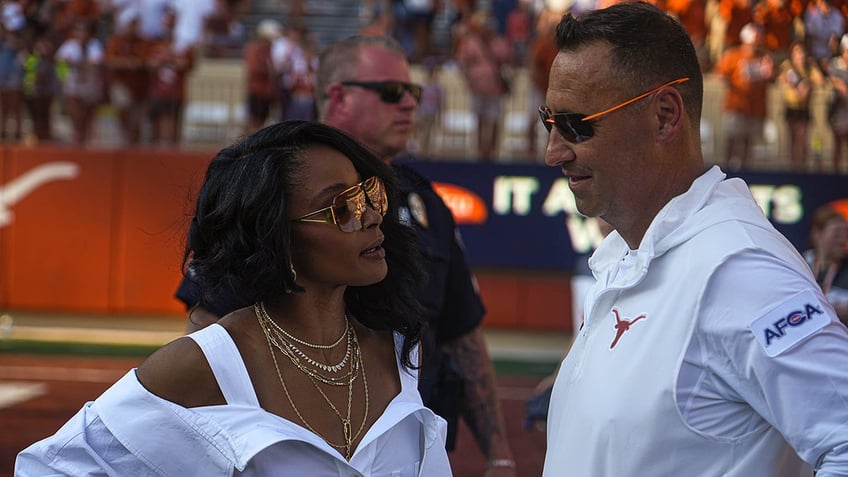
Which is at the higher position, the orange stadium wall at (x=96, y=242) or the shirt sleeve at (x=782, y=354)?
the shirt sleeve at (x=782, y=354)

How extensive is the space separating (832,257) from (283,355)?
5.55 m

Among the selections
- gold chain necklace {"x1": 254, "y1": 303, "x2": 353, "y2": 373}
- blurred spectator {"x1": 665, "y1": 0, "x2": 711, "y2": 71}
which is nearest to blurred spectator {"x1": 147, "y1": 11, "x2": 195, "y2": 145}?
blurred spectator {"x1": 665, "y1": 0, "x2": 711, "y2": 71}

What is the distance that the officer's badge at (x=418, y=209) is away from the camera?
155 inches

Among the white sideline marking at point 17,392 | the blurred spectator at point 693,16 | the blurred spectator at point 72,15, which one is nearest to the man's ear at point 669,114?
the blurred spectator at point 693,16

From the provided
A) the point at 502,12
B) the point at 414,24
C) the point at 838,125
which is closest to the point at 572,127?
the point at 838,125

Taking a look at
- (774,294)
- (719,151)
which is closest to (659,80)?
(774,294)

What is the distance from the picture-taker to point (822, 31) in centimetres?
500

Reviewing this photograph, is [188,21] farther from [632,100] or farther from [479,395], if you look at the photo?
[632,100]

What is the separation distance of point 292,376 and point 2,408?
7371 mm

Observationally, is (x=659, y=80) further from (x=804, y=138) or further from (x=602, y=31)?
(x=804, y=138)

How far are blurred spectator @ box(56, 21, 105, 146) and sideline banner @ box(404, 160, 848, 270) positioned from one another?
4465 mm

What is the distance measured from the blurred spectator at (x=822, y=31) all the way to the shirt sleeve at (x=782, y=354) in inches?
102

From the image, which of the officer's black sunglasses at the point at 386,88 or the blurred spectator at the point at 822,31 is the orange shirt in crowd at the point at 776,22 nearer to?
the blurred spectator at the point at 822,31

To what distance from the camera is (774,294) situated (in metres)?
2.25
